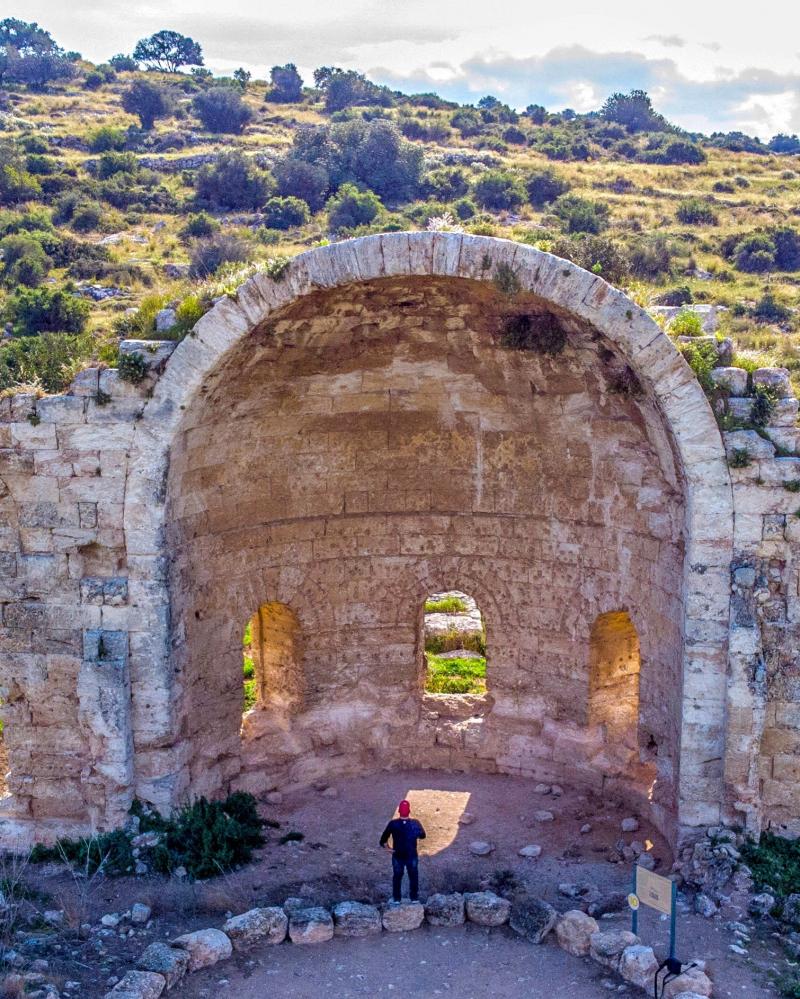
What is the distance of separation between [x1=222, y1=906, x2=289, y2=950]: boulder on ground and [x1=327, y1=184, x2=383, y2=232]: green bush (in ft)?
66.7

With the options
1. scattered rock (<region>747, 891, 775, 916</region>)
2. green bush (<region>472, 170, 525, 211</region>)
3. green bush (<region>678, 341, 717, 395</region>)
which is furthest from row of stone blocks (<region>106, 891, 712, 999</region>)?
green bush (<region>472, 170, 525, 211</region>)

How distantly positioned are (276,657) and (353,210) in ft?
55.8

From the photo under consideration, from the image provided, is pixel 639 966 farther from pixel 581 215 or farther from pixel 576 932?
pixel 581 215

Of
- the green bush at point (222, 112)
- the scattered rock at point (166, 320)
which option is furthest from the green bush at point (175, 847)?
the green bush at point (222, 112)

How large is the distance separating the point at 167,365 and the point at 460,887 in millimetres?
5839

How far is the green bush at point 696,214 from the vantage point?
28578mm

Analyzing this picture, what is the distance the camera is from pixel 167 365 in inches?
417

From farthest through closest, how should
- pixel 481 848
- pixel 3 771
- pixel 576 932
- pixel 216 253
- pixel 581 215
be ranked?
pixel 581 215 → pixel 216 253 → pixel 3 771 → pixel 481 848 → pixel 576 932

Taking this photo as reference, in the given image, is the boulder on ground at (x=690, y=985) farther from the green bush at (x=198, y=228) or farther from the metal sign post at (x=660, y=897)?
the green bush at (x=198, y=228)

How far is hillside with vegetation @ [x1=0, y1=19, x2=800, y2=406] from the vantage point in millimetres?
18953

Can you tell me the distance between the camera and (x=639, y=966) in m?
8.93

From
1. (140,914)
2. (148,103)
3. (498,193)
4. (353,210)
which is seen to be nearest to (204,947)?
(140,914)

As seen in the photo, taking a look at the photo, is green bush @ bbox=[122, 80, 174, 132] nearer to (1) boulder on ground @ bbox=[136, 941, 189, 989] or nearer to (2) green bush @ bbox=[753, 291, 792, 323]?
(2) green bush @ bbox=[753, 291, 792, 323]

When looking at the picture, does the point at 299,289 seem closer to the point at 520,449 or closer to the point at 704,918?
the point at 520,449
